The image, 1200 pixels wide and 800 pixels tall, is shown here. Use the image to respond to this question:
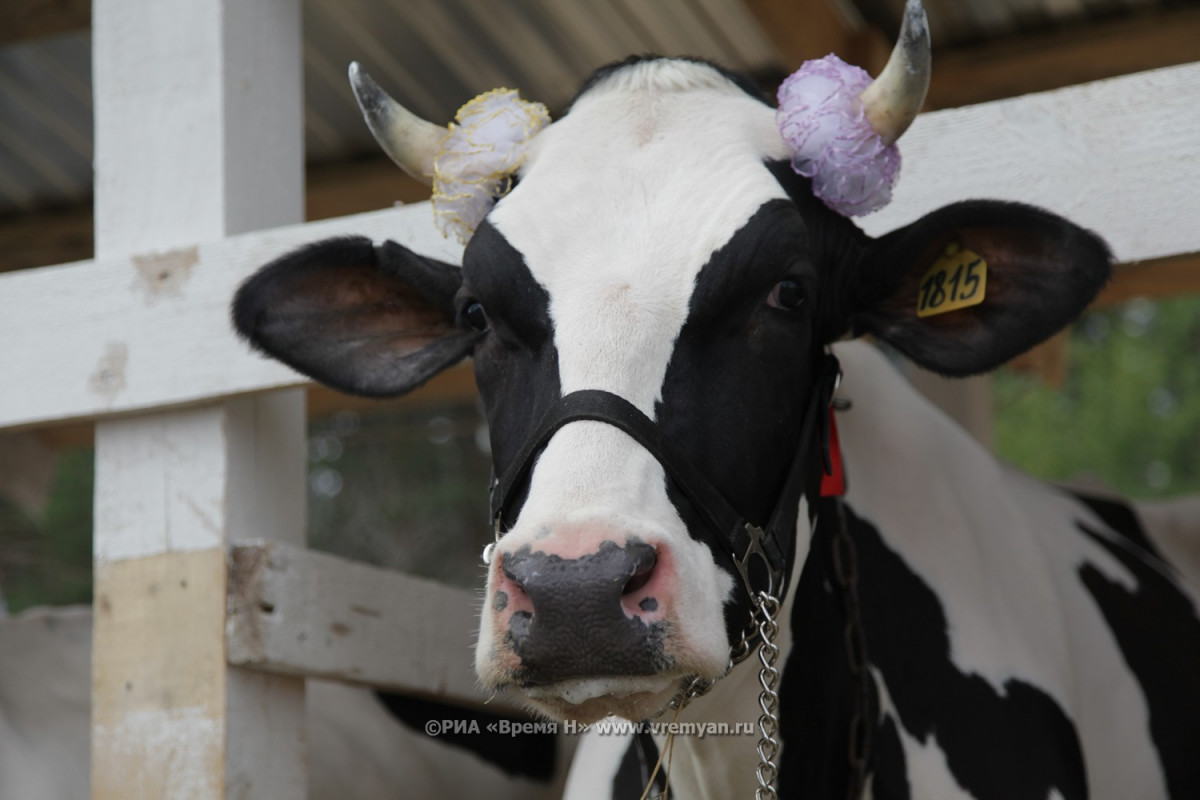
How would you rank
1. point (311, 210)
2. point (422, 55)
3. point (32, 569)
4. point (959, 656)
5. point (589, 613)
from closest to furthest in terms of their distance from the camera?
point (589, 613)
point (959, 656)
point (422, 55)
point (311, 210)
point (32, 569)

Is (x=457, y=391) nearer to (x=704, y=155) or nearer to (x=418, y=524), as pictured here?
(x=704, y=155)

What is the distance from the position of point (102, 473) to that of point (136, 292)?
388mm

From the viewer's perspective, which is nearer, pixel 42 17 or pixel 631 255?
pixel 631 255

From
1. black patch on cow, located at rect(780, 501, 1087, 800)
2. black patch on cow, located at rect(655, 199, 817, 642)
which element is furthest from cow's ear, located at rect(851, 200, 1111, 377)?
black patch on cow, located at rect(780, 501, 1087, 800)

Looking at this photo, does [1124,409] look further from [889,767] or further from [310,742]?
[889,767]

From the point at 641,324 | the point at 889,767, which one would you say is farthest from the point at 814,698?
the point at 641,324

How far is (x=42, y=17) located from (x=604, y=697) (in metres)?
3.26

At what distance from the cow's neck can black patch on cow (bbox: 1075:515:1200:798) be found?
1.12 m

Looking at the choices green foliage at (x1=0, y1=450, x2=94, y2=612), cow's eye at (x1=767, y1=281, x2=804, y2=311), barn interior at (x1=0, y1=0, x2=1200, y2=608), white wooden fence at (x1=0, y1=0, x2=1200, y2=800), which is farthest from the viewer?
green foliage at (x1=0, y1=450, x2=94, y2=612)

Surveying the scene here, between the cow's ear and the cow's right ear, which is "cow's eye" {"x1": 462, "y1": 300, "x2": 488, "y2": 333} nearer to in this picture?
the cow's right ear

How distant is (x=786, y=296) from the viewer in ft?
7.39

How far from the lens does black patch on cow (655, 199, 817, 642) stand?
2053mm

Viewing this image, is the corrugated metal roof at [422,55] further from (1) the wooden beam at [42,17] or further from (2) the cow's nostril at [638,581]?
(2) the cow's nostril at [638,581]

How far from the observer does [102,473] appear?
2.99m
